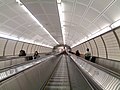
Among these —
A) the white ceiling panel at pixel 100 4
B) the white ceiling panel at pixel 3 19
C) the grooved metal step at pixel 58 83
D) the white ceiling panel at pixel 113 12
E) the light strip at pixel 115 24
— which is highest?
the white ceiling panel at pixel 3 19

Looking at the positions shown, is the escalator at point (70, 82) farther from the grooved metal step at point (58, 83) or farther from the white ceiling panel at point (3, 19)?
the white ceiling panel at point (3, 19)

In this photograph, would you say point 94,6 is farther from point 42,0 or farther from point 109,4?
point 42,0

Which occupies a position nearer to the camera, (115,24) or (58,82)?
(115,24)

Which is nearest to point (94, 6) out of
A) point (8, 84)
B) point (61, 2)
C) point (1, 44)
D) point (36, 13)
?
point (61, 2)

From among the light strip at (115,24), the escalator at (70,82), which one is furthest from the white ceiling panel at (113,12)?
the escalator at (70,82)

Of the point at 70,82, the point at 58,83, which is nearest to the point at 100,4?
the point at 70,82

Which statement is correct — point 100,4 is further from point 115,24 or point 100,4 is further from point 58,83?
point 58,83

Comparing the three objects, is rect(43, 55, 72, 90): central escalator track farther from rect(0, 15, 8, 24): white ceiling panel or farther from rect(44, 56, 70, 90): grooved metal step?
rect(0, 15, 8, 24): white ceiling panel

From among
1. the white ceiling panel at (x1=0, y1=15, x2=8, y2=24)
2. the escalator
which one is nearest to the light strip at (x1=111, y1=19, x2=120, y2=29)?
the escalator

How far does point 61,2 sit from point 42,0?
3.66 feet

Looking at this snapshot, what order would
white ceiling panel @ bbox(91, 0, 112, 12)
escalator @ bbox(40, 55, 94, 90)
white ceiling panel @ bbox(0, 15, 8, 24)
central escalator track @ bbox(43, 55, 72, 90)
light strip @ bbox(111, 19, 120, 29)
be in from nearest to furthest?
escalator @ bbox(40, 55, 94, 90)
white ceiling panel @ bbox(91, 0, 112, 12)
central escalator track @ bbox(43, 55, 72, 90)
light strip @ bbox(111, 19, 120, 29)
white ceiling panel @ bbox(0, 15, 8, 24)

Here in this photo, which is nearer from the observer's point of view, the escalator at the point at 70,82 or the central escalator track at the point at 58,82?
the escalator at the point at 70,82

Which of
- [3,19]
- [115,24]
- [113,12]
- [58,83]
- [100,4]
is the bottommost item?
[58,83]

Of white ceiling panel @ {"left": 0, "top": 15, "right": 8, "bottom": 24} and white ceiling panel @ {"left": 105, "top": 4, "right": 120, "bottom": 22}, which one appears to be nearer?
white ceiling panel @ {"left": 105, "top": 4, "right": 120, "bottom": 22}
